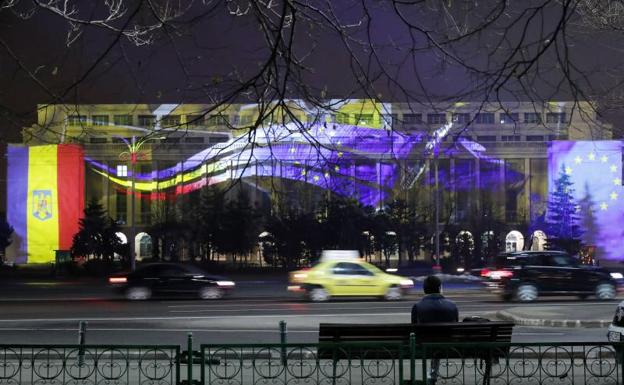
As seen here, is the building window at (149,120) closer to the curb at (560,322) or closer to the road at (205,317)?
the road at (205,317)

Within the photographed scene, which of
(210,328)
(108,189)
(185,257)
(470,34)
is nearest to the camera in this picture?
(470,34)

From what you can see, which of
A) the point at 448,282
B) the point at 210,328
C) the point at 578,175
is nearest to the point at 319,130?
the point at 210,328

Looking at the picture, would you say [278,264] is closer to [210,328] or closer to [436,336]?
[210,328]

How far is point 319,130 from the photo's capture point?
699 cm

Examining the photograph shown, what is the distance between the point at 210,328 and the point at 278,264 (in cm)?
4857

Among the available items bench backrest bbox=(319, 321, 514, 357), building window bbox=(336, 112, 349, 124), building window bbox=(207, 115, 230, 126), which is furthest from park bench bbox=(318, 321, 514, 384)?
building window bbox=(207, 115, 230, 126)

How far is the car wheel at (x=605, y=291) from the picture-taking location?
23828mm

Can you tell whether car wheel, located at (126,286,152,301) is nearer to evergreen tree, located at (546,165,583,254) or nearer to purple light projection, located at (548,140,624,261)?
evergreen tree, located at (546,165,583,254)

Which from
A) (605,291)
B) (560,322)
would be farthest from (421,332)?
(605,291)

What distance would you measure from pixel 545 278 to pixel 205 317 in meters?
11.2

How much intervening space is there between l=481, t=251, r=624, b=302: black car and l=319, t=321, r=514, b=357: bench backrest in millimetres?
15020

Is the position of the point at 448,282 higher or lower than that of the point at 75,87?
lower

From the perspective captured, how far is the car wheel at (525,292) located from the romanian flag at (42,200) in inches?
2075

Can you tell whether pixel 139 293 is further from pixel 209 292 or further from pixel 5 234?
pixel 5 234
